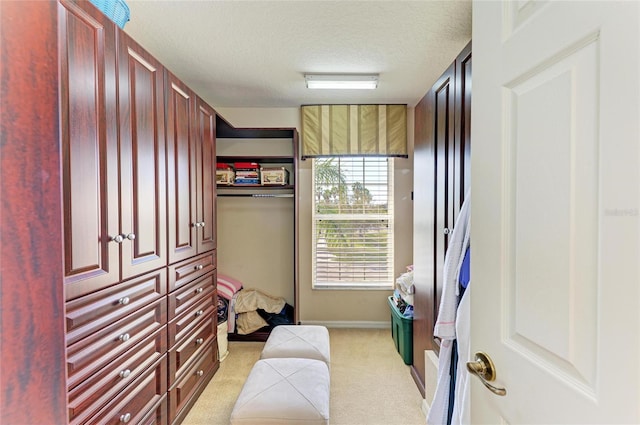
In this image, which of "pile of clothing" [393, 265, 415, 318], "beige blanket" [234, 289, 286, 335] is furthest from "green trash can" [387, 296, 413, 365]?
"beige blanket" [234, 289, 286, 335]

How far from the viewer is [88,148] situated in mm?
1133

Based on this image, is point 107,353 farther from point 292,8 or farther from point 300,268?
point 300,268

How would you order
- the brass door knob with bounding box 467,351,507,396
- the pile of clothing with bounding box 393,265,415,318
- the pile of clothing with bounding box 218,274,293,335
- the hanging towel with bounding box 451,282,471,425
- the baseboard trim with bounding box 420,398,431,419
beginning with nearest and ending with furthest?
the brass door knob with bounding box 467,351,507,396 → the hanging towel with bounding box 451,282,471,425 → the baseboard trim with bounding box 420,398,431,419 → the pile of clothing with bounding box 393,265,415,318 → the pile of clothing with bounding box 218,274,293,335

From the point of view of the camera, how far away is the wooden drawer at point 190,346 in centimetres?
178

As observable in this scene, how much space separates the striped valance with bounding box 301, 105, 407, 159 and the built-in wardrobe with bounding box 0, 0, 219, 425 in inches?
49.4

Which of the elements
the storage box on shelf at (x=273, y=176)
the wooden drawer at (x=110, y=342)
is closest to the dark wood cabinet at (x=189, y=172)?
the wooden drawer at (x=110, y=342)

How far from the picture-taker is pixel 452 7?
1.67 m

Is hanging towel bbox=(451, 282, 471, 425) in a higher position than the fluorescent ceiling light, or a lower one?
lower

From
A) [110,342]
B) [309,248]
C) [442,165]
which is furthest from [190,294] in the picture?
[442,165]

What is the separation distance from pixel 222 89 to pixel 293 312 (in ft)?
7.93

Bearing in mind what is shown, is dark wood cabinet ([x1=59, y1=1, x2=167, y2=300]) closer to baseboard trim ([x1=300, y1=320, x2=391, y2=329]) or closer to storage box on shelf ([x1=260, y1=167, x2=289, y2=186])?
storage box on shelf ([x1=260, y1=167, x2=289, y2=186])

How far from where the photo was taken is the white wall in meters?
3.35

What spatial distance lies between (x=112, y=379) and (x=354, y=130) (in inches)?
113

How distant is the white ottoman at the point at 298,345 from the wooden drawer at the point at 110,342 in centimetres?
83
